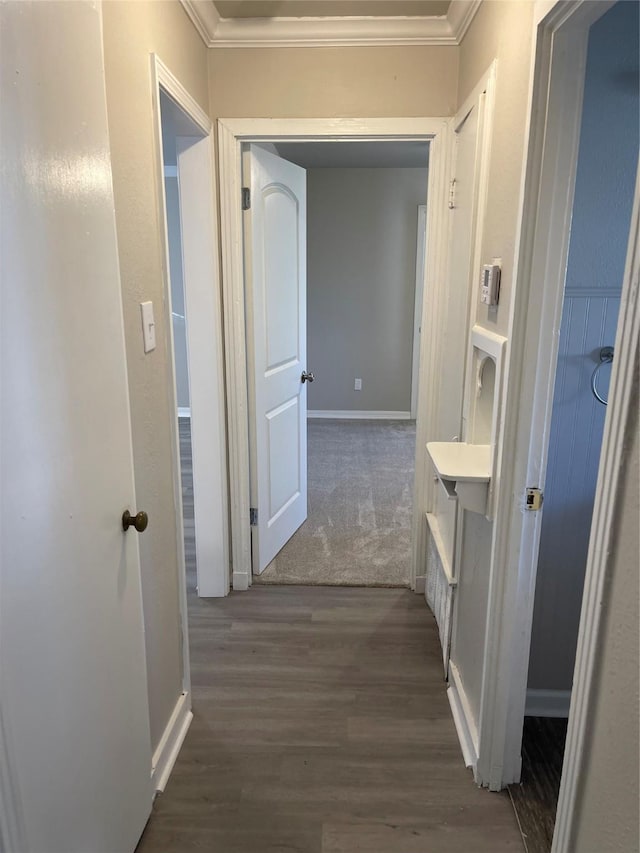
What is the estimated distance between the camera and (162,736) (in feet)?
5.69

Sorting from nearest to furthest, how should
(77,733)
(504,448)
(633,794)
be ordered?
(633,794) < (77,733) < (504,448)

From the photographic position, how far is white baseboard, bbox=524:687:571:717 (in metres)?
1.93

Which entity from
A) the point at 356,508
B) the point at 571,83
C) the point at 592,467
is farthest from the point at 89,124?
the point at 356,508

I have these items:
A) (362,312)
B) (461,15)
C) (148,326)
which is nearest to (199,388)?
(148,326)

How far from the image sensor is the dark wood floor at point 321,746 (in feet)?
5.10

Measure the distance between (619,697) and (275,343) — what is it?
227 centimetres

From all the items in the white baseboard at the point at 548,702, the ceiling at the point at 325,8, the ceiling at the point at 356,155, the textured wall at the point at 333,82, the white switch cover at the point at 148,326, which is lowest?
the white baseboard at the point at 548,702

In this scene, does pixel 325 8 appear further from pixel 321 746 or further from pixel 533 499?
pixel 321 746

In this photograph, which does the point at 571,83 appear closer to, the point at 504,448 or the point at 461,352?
the point at 504,448

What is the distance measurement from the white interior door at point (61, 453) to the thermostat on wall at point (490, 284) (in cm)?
99

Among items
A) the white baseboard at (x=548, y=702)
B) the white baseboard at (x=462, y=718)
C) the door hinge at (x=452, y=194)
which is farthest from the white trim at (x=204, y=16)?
the white baseboard at (x=548, y=702)

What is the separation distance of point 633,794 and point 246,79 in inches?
100

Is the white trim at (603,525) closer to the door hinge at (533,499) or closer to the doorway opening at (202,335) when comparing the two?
→ the door hinge at (533,499)

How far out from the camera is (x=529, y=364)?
1.39 meters
